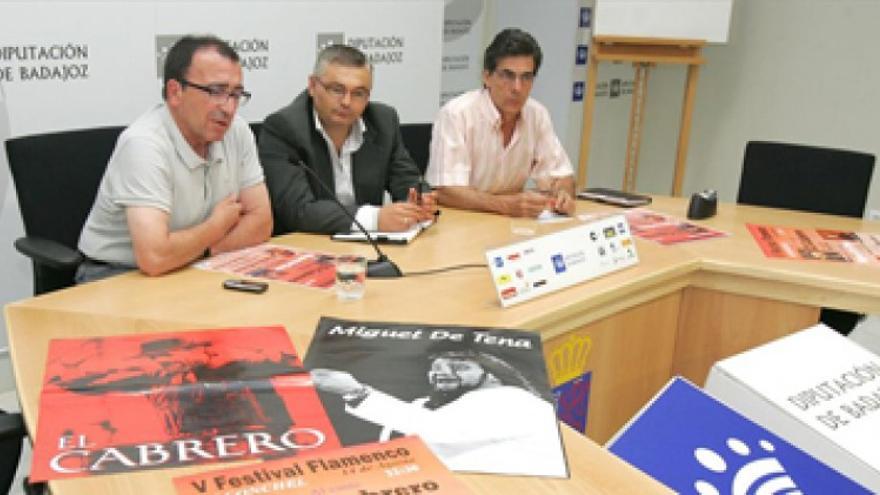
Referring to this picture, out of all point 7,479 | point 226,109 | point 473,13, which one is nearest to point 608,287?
point 226,109

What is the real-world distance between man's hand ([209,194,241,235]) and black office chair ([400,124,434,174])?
3.21 feet

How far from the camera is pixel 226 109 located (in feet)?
6.54

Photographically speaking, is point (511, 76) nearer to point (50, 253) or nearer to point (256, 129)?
point (256, 129)

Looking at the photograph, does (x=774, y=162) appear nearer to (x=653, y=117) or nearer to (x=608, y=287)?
(x=608, y=287)

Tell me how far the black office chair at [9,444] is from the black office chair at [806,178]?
2531mm

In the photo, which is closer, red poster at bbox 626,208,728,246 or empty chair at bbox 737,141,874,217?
red poster at bbox 626,208,728,246

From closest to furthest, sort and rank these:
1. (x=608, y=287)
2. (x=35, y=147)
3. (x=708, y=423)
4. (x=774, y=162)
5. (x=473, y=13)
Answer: (x=708, y=423)
(x=608, y=287)
(x=35, y=147)
(x=774, y=162)
(x=473, y=13)

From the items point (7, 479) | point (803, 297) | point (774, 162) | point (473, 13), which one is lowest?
point (7, 479)

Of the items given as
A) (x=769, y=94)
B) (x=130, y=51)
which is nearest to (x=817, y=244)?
(x=130, y=51)

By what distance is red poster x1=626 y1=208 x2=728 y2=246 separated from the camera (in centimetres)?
233

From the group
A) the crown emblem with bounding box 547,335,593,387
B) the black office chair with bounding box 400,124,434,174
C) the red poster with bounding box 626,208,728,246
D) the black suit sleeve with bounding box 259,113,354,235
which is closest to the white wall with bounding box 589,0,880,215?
the black office chair with bounding box 400,124,434,174

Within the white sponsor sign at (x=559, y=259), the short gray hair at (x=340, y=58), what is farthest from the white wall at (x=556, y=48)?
the white sponsor sign at (x=559, y=259)

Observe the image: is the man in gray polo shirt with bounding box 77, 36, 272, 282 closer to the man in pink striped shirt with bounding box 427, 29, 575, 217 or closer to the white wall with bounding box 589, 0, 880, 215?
the man in pink striped shirt with bounding box 427, 29, 575, 217

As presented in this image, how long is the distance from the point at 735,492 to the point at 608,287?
82 cm
